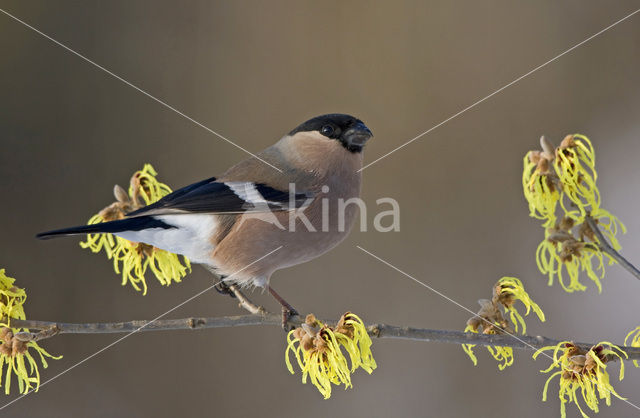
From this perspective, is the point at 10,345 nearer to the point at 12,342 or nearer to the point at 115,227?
the point at 12,342

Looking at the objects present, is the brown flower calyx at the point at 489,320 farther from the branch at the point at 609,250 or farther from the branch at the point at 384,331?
the branch at the point at 609,250

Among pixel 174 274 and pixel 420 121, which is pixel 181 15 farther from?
pixel 174 274

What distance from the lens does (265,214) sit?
6.52 ft

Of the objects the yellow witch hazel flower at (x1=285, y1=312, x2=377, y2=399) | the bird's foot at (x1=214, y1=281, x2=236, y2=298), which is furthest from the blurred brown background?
the yellow witch hazel flower at (x1=285, y1=312, x2=377, y2=399)

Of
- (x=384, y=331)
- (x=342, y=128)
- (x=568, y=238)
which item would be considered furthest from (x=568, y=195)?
(x=342, y=128)

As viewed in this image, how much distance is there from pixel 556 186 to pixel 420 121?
1.85 m

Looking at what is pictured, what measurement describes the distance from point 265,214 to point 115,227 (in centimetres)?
47

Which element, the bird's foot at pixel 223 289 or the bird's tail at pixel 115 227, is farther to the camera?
the bird's foot at pixel 223 289

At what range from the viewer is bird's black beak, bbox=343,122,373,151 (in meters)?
2.12

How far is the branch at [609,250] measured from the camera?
1.39 metres

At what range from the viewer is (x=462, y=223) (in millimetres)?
3234

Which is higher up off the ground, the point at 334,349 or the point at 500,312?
the point at 500,312

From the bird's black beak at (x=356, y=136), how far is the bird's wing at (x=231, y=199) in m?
0.25

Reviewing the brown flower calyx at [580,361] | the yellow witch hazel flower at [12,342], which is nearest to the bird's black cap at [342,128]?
the brown flower calyx at [580,361]
